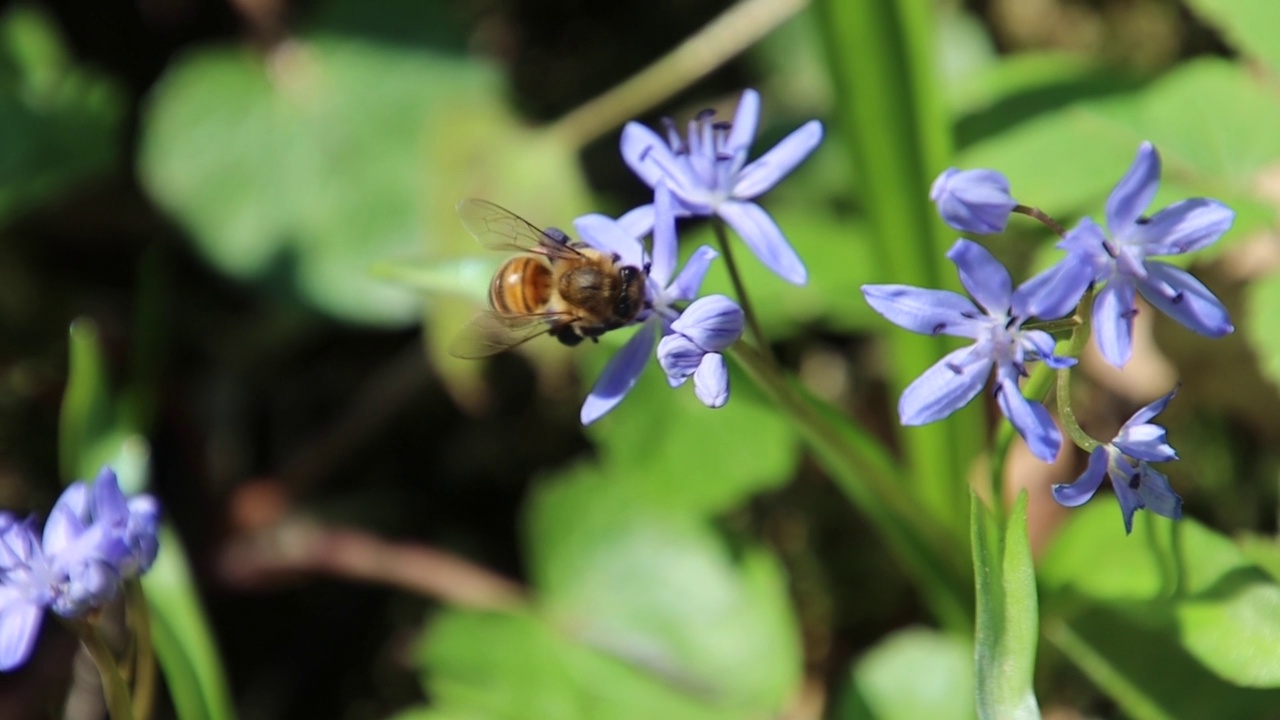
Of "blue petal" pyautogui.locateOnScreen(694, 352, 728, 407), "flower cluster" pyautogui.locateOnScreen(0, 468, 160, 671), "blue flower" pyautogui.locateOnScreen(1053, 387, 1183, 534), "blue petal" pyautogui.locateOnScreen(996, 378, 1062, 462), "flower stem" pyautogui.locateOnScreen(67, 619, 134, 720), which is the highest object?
"flower cluster" pyautogui.locateOnScreen(0, 468, 160, 671)

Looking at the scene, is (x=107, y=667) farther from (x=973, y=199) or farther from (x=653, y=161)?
(x=973, y=199)

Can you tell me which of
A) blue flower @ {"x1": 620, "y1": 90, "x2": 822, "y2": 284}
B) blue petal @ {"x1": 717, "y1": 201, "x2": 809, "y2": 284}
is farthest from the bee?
blue petal @ {"x1": 717, "y1": 201, "x2": 809, "y2": 284}

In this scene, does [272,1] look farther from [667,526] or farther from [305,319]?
[667,526]

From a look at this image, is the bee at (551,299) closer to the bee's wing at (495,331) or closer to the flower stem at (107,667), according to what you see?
the bee's wing at (495,331)

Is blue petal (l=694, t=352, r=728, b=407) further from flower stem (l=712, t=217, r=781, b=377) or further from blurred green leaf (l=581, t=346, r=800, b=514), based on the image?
blurred green leaf (l=581, t=346, r=800, b=514)

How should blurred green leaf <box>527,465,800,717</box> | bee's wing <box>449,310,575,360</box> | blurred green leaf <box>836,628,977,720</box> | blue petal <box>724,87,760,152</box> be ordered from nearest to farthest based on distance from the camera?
blue petal <box>724,87,760,152</box> < bee's wing <box>449,310,575,360</box> < blurred green leaf <box>836,628,977,720</box> < blurred green leaf <box>527,465,800,717</box>

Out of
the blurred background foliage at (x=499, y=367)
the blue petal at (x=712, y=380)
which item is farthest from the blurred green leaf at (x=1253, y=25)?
the blue petal at (x=712, y=380)

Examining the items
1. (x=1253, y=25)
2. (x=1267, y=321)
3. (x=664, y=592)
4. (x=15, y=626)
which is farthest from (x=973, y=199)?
(x=664, y=592)

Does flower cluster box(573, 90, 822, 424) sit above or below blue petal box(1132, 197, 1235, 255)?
above
